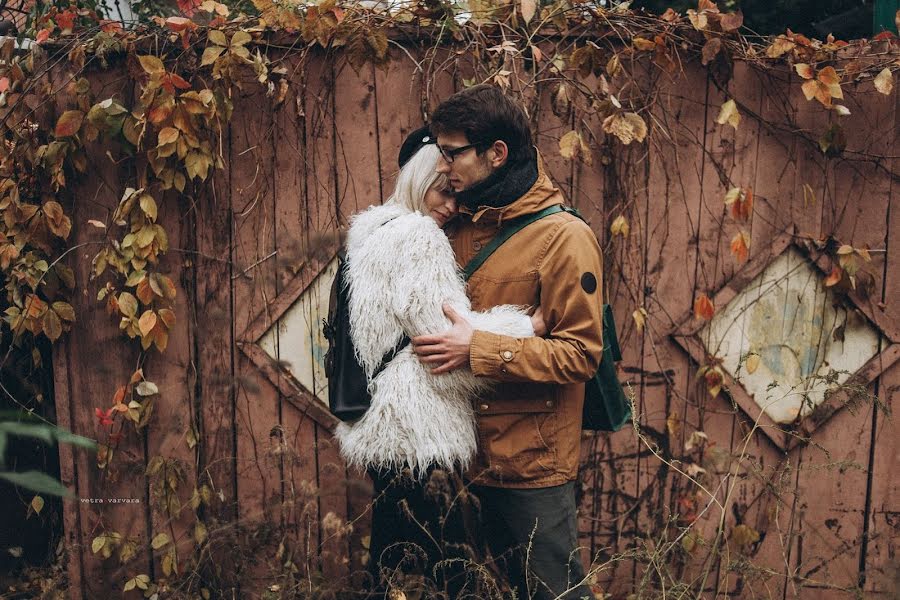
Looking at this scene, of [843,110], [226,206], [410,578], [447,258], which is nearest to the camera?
[447,258]

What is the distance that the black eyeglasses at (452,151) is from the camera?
6.57 ft

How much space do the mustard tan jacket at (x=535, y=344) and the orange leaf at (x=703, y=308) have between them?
3.01ft

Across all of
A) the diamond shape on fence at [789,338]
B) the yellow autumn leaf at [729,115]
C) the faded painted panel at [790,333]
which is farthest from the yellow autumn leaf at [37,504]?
the yellow autumn leaf at [729,115]

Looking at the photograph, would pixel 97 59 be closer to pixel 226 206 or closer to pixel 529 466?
pixel 226 206

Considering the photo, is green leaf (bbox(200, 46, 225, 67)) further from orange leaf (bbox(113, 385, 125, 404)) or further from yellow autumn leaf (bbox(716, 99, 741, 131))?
yellow autumn leaf (bbox(716, 99, 741, 131))

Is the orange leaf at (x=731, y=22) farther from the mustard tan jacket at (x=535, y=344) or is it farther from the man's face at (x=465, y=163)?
the man's face at (x=465, y=163)

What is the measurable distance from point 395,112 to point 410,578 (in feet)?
5.69

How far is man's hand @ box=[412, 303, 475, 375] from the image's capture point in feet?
6.48

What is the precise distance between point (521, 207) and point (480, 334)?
40 cm

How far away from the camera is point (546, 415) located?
207 cm

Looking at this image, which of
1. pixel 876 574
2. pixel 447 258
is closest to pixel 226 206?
pixel 447 258

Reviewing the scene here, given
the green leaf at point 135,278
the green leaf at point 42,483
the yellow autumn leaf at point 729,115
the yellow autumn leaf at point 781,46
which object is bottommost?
the green leaf at point 42,483

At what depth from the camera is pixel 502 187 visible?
6.61 feet

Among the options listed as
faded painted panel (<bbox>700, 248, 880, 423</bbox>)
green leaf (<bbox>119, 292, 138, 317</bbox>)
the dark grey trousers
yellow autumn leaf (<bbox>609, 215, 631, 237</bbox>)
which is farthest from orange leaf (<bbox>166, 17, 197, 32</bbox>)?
faded painted panel (<bbox>700, 248, 880, 423</bbox>)
